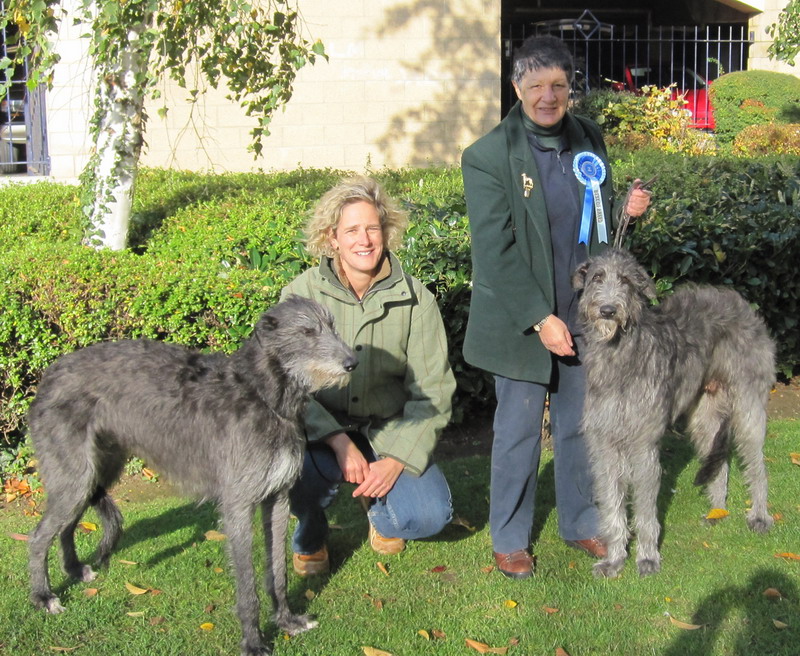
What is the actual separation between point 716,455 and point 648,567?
39.8 inches

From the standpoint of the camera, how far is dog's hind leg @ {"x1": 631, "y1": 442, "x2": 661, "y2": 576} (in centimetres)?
511

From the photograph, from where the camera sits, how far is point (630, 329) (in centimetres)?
492

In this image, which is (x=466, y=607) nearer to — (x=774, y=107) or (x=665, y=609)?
(x=665, y=609)

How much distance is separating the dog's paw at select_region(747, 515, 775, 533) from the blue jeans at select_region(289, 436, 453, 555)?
1.92 metres

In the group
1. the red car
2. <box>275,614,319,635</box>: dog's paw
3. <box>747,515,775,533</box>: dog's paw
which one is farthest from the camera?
the red car

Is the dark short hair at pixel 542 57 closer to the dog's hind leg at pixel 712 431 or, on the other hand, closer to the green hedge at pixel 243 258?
the dog's hind leg at pixel 712 431

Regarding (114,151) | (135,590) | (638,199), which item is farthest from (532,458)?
(114,151)

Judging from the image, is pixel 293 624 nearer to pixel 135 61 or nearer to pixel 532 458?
pixel 532 458

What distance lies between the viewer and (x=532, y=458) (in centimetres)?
517

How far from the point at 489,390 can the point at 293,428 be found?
11.1 ft

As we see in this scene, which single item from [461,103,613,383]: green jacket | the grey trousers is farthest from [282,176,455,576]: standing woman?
[461,103,613,383]: green jacket

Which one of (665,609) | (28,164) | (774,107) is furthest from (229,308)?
(774,107)

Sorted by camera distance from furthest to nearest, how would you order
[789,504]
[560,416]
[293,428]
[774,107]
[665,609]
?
[774,107] < [789,504] < [560,416] < [665,609] < [293,428]

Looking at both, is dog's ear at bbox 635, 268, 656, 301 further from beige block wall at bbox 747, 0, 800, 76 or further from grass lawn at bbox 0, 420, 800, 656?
beige block wall at bbox 747, 0, 800, 76
